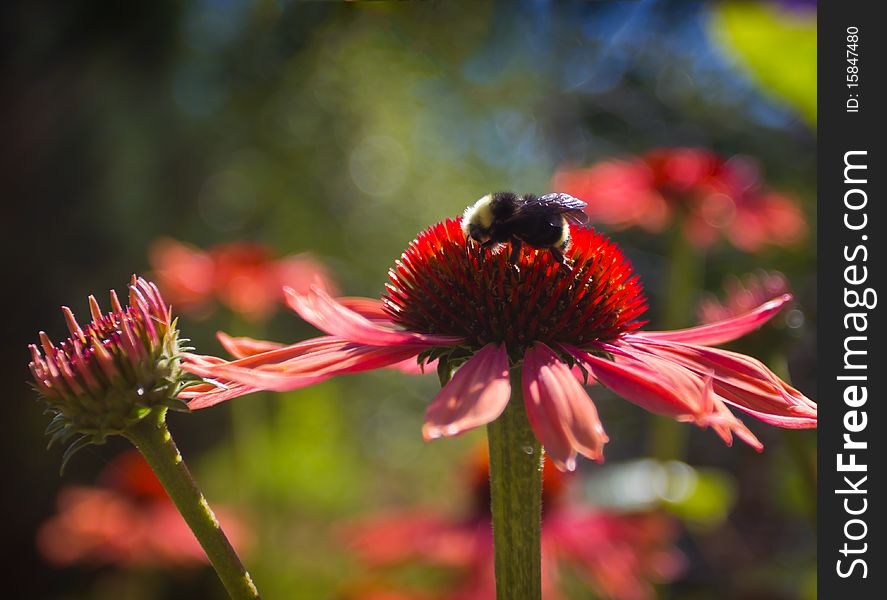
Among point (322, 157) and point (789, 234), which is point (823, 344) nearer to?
point (789, 234)

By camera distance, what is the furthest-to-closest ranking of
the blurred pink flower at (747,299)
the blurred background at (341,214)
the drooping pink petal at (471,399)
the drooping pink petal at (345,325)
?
the blurred background at (341,214) → the blurred pink flower at (747,299) → the drooping pink petal at (345,325) → the drooping pink petal at (471,399)

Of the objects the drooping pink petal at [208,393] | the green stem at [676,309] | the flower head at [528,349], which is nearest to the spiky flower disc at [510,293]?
the flower head at [528,349]

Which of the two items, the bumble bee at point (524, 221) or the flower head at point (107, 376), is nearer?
the flower head at point (107, 376)

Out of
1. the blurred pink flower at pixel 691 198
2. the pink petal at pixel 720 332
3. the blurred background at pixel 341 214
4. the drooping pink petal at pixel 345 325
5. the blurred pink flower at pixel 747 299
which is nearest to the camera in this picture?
the drooping pink petal at pixel 345 325

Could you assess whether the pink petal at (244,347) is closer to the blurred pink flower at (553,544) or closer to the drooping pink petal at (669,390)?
the drooping pink petal at (669,390)

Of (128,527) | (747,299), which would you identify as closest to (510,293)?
(747,299)

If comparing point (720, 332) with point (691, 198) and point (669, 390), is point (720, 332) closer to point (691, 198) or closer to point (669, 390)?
point (669, 390)
